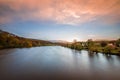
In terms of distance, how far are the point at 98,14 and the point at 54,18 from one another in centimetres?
228

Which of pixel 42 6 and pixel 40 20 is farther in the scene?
pixel 40 20

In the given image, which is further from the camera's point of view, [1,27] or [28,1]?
[1,27]

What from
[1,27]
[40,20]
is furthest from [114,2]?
[1,27]

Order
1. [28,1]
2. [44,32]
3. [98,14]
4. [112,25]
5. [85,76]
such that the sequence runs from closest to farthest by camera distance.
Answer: [85,76]
[28,1]
[98,14]
[112,25]
[44,32]

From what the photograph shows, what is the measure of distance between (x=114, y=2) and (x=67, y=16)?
2.29m

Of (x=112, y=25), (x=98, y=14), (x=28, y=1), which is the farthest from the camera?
(x=112, y=25)

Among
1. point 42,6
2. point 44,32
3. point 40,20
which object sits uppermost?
point 42,6

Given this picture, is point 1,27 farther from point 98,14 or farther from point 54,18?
point 98,14

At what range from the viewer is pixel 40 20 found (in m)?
7.10

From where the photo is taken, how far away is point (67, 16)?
6633mm

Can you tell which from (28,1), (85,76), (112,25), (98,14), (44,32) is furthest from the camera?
(44,32)

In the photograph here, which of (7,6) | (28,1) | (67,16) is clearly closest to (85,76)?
(67,16)

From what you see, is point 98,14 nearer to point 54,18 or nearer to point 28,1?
point 54,18

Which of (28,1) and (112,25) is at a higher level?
(28,1)
